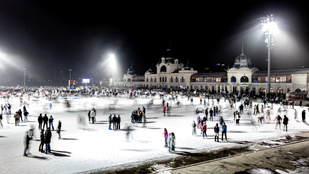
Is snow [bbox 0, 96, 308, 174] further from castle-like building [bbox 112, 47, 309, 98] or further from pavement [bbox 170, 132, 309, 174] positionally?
castle-like building [bbox 112, 47, 309, 98]

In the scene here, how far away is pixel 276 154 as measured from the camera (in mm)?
9711

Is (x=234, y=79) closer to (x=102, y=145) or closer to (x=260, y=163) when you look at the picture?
(x=260, y=163)

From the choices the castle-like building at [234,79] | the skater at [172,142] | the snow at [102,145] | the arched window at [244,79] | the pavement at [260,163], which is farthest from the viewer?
the arched window at [244,79]

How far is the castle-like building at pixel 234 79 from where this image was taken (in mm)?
41472

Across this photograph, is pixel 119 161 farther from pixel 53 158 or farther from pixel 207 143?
pixel 207 143

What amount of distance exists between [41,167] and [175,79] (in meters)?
77.1

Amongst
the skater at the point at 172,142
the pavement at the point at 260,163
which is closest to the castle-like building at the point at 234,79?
the pavement at the point at 260,163

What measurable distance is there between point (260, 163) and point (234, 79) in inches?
1988

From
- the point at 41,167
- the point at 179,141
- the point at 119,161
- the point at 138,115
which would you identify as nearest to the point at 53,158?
the point at 41,167

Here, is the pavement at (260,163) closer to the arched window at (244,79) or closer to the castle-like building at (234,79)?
the castle-like building at (234,79)

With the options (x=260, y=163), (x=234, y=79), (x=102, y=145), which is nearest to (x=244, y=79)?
(x=234, y=79)

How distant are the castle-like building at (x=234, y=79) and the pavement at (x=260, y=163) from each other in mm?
26092

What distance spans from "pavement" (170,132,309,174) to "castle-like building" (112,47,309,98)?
26092mm

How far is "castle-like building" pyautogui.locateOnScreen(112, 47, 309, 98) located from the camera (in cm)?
4147
